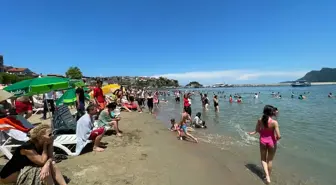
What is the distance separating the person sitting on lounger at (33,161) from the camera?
10.2ft

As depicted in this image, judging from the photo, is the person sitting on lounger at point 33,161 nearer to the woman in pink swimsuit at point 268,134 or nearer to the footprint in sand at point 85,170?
the footprint in sand at point 85,170

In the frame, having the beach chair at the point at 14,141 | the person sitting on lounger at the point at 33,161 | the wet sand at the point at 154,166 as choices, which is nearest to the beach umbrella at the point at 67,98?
the wet sand at the point at 154,166

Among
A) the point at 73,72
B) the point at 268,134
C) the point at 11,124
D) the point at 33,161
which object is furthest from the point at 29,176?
the point at 73,72

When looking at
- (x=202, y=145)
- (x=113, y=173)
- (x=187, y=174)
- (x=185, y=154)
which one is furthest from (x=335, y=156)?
(x=113, y=173)

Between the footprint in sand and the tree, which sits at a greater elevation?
the tree

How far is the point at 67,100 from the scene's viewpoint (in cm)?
1427

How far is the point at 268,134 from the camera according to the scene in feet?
15.7

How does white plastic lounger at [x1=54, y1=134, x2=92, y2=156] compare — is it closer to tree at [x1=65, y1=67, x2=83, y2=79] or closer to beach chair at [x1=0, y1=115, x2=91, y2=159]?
beach chair at [x1=0, y1=115, x2=91, y2=159]

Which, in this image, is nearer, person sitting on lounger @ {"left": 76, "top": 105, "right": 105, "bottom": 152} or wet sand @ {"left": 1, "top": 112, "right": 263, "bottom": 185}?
wet sand @ {"left": 1, "top": 112, "right": 263, "bottom": 185}

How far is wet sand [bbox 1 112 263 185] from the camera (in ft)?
13.9

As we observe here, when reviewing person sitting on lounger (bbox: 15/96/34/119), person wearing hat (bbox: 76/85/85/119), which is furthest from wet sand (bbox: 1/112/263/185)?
person sitting on lounger (bbox: 15/96/34/119)

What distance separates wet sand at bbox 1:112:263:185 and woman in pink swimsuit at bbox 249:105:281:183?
1.45 ft

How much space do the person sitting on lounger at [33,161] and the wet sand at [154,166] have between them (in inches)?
34.4

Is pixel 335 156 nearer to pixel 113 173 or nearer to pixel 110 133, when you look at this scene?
pixel 113 173
